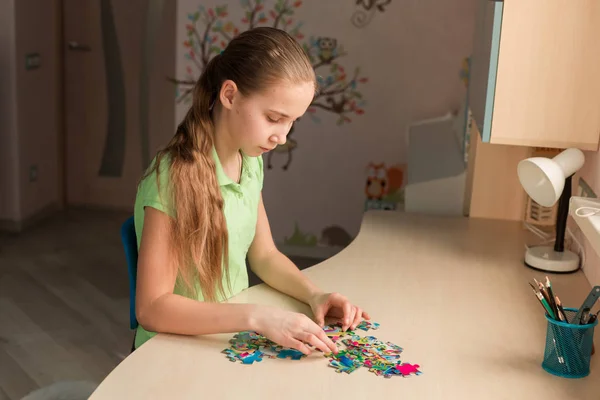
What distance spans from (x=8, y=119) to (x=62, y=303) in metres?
1.49

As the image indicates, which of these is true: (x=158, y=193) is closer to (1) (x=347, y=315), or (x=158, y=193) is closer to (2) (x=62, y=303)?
(1) (x=347, y=315)

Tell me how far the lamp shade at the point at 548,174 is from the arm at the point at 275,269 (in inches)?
25.1

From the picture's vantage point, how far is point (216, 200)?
1.66 meters

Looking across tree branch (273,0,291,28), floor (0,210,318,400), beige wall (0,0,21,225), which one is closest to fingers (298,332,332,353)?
floor (0,210,318,400)

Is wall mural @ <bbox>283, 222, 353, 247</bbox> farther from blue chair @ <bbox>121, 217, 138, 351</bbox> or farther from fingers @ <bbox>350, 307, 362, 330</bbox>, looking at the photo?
fingers @ <bbox>350, 307, 362, 330</bbox>

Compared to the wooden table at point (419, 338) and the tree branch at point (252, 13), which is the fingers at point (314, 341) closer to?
the wooden table at point (419, 338)

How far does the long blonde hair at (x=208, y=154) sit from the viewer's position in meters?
1.59

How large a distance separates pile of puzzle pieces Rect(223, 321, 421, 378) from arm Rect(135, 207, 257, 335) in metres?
0.04

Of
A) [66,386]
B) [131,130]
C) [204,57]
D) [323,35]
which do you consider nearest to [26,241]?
[131,130]

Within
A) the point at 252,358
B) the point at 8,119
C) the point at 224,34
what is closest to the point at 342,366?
the point at 252,358

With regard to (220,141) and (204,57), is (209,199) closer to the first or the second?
(220,141)

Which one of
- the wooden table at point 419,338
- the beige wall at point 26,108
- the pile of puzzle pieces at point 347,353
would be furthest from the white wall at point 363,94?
the pile of puzzle pieces at point 347,353

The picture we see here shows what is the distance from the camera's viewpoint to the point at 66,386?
6.14 ft

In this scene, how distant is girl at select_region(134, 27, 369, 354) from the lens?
1543mm
